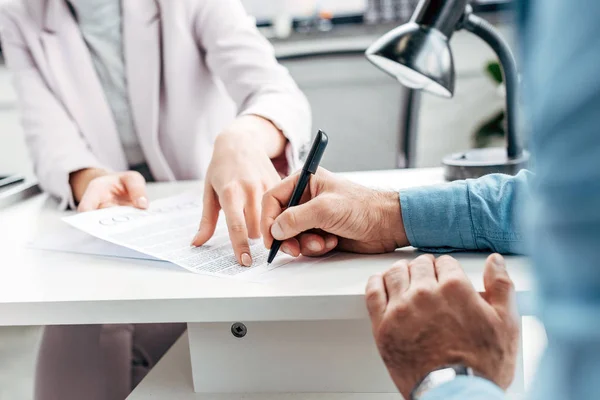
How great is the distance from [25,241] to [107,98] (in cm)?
46

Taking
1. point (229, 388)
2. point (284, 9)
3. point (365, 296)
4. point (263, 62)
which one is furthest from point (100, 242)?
point (284, 9)

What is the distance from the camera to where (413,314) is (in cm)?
55

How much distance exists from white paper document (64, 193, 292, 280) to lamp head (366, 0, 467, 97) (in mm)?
320

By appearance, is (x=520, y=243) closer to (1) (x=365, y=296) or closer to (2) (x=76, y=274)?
(1) (x=365, y=296)

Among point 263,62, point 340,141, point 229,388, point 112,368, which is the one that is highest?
point 263,62

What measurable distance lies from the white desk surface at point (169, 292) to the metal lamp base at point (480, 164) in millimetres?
327

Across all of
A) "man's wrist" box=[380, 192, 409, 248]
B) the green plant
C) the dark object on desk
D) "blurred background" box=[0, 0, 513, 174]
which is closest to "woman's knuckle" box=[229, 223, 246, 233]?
"man's wrist" box=[380, 192, 409, 248]

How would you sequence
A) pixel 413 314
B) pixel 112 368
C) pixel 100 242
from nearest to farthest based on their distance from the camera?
pixel 413 314, pixel 100 242, pixel 112 368

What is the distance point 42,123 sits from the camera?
127cm

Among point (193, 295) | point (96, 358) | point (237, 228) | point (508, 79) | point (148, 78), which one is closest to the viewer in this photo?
point (193, 295)

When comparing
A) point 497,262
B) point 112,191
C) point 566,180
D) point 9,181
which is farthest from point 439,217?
point 9,181

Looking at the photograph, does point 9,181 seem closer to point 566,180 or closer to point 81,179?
point 81,179

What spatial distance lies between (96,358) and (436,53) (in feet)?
2.46

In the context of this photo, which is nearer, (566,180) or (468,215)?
(566,180)
